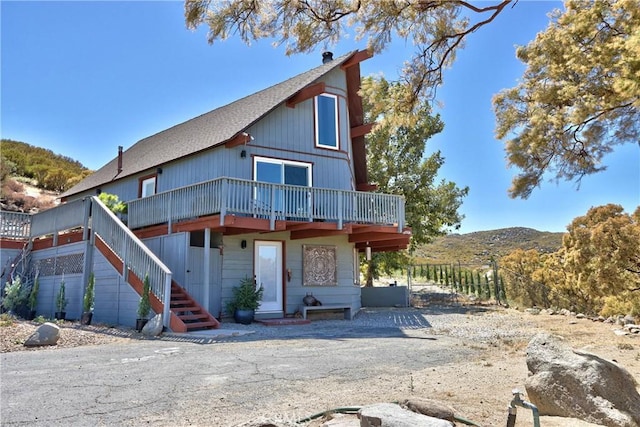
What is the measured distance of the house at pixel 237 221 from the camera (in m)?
11.4

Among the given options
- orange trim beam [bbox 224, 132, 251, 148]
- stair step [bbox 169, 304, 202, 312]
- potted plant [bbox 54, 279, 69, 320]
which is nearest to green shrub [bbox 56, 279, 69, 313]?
potted plant [bbox 54, 279, 69, 320]

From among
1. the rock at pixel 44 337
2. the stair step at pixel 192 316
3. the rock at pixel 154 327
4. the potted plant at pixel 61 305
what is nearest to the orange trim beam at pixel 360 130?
the stair step at pixel 192 316

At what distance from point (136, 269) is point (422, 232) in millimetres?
14756

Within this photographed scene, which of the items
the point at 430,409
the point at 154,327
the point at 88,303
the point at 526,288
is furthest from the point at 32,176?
the point at 430,409

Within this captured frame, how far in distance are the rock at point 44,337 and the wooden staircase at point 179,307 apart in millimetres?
2212

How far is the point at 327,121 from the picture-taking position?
15.8m

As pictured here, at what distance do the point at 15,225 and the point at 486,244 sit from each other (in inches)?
1971

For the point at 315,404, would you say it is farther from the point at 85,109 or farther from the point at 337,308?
the point at 85,109

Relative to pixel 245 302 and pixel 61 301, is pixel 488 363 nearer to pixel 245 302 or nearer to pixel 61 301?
pixel 245 302

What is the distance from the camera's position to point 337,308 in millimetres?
14242

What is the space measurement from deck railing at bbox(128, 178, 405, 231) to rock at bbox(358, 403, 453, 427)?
8559 mm

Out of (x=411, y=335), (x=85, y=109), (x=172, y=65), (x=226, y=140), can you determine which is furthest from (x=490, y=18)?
(x=85, y=109)

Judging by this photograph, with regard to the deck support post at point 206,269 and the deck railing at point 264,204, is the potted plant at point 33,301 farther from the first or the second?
the deck support post at point 206,269

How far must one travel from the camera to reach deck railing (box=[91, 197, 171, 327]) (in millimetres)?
9844
